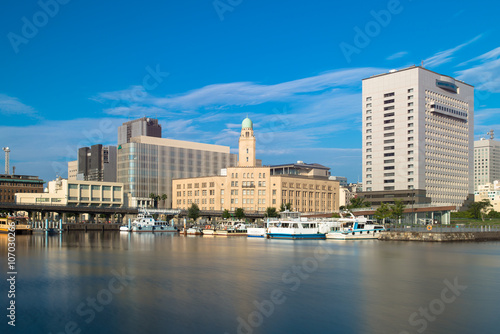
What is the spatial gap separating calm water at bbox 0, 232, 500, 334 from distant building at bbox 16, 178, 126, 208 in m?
125

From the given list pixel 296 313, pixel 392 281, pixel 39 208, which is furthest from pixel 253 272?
pixel 39 208

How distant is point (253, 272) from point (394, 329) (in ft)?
77.2

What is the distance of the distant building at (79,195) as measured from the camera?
598 feet

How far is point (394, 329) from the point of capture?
2958 cm

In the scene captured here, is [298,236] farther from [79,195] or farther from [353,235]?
[79,195]

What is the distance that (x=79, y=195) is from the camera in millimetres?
184125

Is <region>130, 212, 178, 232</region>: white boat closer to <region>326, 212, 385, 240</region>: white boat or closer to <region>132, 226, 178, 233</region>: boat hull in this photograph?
<region>132, 226, 178, 233</region>: boat hull

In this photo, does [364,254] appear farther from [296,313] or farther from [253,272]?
[296,313]

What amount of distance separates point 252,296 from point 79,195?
15858 centimetres

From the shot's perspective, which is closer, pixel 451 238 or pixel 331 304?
pixel 331 304

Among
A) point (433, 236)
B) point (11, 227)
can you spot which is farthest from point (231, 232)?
point (11, 227)

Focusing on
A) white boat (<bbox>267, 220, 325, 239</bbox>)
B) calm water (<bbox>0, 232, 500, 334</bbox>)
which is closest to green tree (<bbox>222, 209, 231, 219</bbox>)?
white boat (<bbox>267, 220, 325, 239</bbox>)

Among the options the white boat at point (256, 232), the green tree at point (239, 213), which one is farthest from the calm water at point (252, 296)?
the green tree at point (239, 213)

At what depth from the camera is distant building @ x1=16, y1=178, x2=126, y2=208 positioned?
598ft
